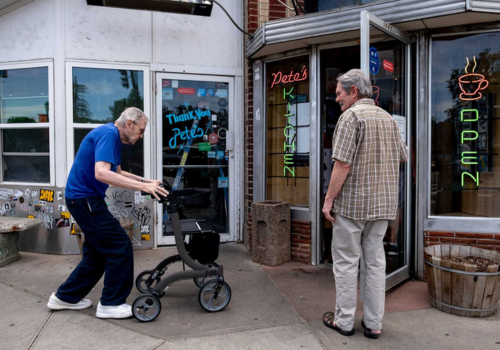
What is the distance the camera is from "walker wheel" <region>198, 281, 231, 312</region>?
3.65 metres

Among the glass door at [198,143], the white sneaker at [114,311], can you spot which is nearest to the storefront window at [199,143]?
the glass door at [198,143]

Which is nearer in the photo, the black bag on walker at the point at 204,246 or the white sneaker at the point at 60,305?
the white sneaker at the point at 60,305

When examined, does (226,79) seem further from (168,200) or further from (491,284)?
(491,284)

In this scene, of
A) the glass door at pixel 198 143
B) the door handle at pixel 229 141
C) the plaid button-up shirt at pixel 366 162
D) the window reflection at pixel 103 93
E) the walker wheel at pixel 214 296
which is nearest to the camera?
the plaid button-up shirt at pixel 366 162

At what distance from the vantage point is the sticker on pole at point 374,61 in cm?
377

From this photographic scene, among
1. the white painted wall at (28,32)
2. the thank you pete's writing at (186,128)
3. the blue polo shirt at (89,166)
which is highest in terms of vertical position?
the white painted wall at (28,32)

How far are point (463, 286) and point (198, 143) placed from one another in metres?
3.74

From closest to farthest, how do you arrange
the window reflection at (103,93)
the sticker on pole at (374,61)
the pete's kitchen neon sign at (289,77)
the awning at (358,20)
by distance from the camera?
the sticker on pole at (374,61)
the awning at (358,20)
the pete's kitchen neon sign at (289,77)
the window reflection at (103,93)

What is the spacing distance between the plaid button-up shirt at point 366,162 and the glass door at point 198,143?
3.05m

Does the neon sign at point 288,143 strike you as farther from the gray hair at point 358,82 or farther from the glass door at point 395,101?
the gray hair at point 358,82

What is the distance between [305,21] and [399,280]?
2936 millimetres

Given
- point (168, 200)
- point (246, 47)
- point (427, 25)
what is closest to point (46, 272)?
point (168, 200)

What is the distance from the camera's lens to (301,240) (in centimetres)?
519

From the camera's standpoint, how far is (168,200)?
3.45m
